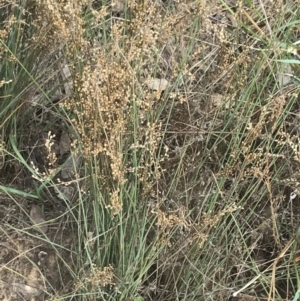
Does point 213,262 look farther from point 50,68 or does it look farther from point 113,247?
point 50,68

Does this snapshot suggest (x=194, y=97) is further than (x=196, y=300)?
Yes

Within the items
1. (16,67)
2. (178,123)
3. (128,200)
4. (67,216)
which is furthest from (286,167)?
(16,67)

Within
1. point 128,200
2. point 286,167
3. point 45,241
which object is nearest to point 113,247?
point 128,200

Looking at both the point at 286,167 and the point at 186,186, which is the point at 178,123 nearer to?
the point at 186,186

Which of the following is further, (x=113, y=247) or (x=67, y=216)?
(x=67, y=216)

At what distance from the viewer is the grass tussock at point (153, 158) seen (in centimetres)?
122

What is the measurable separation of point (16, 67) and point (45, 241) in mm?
437

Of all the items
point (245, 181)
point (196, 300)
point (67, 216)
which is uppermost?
point (245, 181)

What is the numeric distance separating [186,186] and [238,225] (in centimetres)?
15

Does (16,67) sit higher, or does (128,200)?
(16,67)

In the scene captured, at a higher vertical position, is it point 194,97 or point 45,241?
point 194,97

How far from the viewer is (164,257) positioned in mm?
1350

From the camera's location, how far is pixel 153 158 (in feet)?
4.06

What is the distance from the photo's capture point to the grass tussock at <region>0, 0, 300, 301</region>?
4.01 feet
